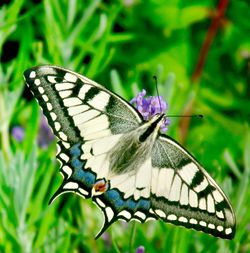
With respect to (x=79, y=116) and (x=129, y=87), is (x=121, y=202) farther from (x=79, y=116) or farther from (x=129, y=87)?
(x=129, y=87)

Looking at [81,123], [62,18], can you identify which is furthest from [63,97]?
[62,18]

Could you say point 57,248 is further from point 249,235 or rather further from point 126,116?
point 249,235

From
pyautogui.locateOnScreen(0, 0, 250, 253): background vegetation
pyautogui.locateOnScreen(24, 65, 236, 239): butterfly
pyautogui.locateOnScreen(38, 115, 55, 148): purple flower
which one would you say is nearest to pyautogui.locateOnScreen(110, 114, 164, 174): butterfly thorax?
pyautogui.locateOnScreen(24, 65, 236, 239): butterfly

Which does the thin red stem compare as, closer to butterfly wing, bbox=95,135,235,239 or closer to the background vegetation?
the background vegetation

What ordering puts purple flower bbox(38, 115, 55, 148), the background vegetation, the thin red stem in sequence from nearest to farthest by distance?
the background vegetation < purple flower bbox(38, 115, 55, 148) < the thin red stem

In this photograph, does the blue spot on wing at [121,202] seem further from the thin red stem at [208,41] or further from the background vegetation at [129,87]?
the thin red stem at [208,41]
